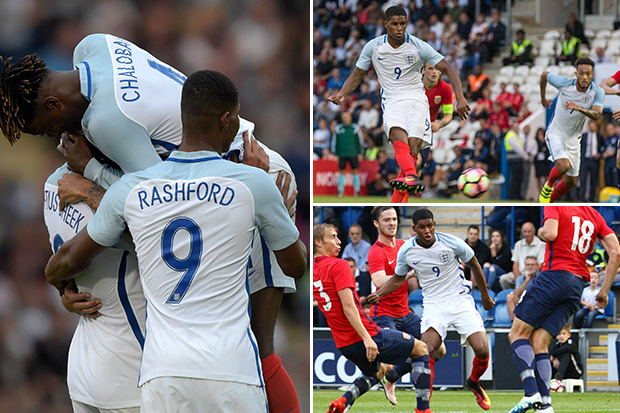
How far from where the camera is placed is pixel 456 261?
7316mm

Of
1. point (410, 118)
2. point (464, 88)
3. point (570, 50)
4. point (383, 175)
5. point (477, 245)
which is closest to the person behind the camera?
point (410, 118)

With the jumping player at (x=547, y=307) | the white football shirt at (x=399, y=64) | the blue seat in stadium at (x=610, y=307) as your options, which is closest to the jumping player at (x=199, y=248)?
the jumping player at (x=547, y=307)

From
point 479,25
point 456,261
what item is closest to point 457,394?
point 456,261

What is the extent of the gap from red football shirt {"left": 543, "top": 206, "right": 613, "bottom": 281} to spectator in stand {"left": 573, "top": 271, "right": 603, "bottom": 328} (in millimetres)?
1043

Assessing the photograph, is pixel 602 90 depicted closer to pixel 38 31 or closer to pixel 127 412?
pixel 38 31

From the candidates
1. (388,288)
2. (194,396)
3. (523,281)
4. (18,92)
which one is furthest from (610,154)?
(194,396)

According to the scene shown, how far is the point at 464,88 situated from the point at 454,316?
12.1 meters

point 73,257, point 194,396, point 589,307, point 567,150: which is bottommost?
point 589,307

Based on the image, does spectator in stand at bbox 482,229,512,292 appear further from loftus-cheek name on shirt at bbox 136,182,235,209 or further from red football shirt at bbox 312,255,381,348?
loftus-cheek name on shirt at bbox 136,182,235,209

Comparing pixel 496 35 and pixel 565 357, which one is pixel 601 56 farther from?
pixel 565 357

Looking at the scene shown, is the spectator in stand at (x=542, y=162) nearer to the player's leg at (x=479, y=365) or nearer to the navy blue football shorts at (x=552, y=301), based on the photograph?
the player's leg at (x=479, y=365)

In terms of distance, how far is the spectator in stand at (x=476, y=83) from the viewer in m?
18.4

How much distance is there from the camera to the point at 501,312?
8039 mm

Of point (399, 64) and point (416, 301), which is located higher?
point (399, 64)
